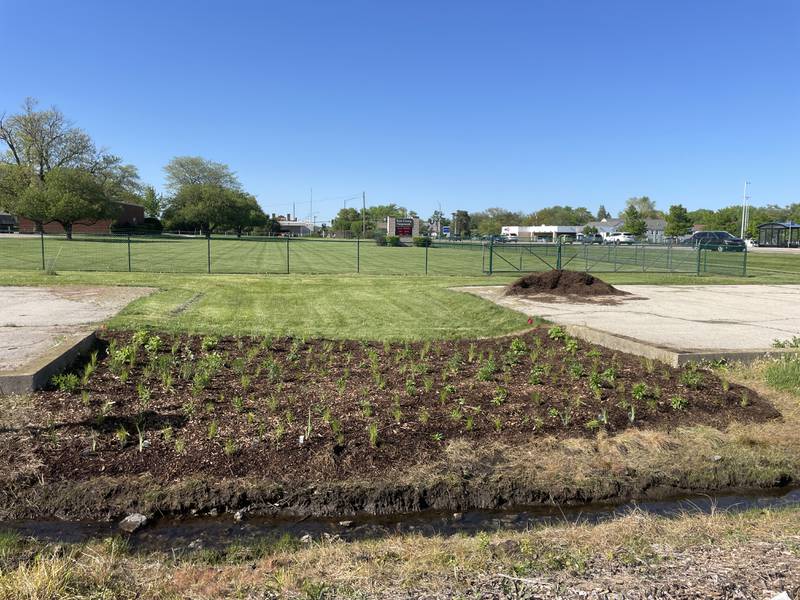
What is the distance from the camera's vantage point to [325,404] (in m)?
6.06

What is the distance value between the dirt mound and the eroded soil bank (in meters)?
7.77

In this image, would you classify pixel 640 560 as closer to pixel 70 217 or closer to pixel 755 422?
pixel 755 422

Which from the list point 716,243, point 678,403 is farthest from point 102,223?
point 678,403

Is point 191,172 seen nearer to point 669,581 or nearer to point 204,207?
point 204,207

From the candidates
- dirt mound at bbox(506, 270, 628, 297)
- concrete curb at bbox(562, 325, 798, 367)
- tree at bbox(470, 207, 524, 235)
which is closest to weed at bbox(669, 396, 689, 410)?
concrete curb at bbox(562, 325, 798, 367)

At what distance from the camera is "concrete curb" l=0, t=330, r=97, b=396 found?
5.92 meters

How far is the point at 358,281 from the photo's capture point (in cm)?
1980

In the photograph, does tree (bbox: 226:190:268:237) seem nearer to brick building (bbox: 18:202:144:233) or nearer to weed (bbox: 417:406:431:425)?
brick building (bbox: 18:202:144:233)

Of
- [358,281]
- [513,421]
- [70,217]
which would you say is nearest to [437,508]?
[513,421]

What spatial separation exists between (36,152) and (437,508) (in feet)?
236

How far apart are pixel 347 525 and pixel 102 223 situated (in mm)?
83794

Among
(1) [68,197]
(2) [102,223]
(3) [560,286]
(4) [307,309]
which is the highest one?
(1) [68,197]

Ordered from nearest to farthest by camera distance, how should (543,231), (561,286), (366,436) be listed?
(366,436) → (561,286) → (543,231)

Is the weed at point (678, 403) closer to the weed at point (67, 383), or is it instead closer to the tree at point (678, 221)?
the weed at point (67, 383)
